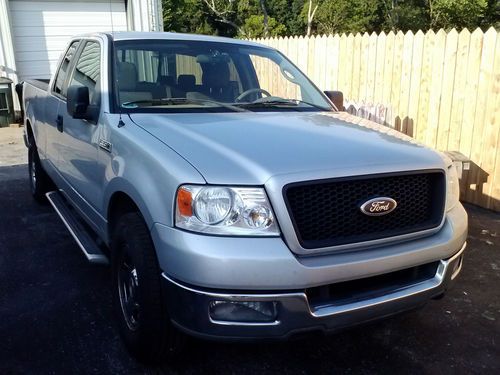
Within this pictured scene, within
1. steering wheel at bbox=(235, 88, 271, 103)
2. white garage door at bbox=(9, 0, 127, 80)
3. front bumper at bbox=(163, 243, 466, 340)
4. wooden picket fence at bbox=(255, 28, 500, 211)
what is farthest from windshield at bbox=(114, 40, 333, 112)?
white garage door at bbox=(9, 0, 127, 80)

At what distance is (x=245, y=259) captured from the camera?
2.18m

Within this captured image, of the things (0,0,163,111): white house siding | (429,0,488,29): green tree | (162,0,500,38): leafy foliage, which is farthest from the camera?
(162,0,500,38): leafy foliage

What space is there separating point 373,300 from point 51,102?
360 centimetres

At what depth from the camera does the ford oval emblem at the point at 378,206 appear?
241 centimetres

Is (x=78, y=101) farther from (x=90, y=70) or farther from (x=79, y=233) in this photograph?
(x=79, y=233)

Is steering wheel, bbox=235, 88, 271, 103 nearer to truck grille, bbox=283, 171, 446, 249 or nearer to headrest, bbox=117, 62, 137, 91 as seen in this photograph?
headrest, bbox=117, 62, 137, 91

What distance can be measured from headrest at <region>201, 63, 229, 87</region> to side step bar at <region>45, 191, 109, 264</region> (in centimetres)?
147

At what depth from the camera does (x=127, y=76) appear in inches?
137

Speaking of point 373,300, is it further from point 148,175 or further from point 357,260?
point 148,175

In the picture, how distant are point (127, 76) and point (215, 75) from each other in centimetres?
72

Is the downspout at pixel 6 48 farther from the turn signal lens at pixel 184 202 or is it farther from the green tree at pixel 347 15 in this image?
the green tree at pixel 347 15

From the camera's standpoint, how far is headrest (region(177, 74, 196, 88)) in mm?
3717

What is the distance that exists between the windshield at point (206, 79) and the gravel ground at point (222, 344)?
1.48m

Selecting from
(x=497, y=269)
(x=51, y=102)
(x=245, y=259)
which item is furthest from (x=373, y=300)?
(x=51, y=102)
